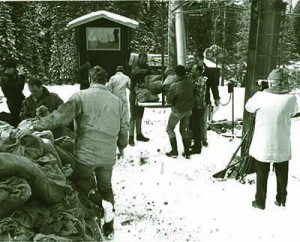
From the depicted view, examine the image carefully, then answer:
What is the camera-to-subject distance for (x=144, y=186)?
21.1ft

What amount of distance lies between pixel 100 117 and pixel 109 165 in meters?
0.52

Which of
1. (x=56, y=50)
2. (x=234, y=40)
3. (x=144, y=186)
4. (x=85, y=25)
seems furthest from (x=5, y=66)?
(x=234, y=40)

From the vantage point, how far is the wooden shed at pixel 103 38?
19.2 m

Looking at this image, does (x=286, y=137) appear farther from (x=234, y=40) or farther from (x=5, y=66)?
(x=234, y=40)

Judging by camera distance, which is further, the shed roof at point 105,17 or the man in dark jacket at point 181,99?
the shed roof at point 105,17

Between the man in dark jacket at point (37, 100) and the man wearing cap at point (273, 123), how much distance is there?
7.86ft

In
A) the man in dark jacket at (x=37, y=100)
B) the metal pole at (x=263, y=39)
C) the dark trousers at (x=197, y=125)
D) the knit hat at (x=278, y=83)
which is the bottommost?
the dark trousers at (x=197, y=125)

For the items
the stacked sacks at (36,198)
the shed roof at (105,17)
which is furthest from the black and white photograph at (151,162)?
the shed roof at (105,17)

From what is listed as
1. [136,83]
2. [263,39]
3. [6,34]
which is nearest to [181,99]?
[136,83]

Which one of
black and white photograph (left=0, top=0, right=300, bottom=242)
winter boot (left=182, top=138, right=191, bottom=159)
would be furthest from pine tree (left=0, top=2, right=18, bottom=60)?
winter boot (left=182, top=138, right=191, bottom=159)

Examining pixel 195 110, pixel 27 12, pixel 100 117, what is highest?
pixel 27 12

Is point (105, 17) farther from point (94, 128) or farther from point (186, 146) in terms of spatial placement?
point (94, 128)

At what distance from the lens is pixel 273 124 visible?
5258mm

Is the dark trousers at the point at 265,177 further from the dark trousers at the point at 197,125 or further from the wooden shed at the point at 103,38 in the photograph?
the wooden shed at the point at 103,38
